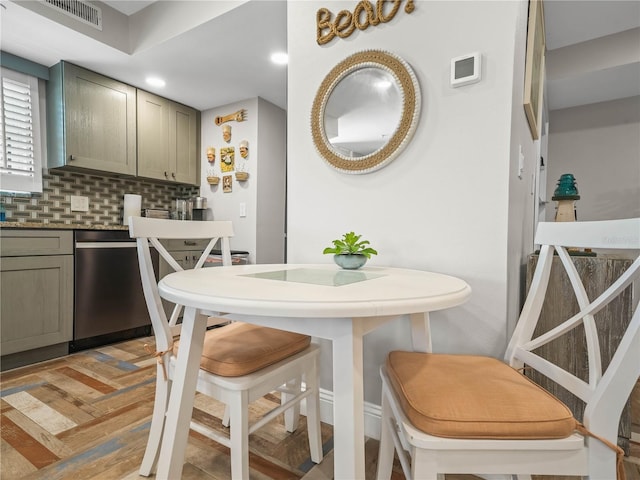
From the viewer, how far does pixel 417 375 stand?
2.88ft

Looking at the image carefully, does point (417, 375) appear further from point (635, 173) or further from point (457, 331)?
point (635, 173)

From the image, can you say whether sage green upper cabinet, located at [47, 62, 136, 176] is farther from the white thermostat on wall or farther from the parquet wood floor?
the white thermostat on wall

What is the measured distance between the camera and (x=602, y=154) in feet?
10.8

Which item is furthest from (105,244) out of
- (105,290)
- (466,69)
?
(466,69)

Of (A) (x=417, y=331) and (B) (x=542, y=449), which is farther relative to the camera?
(A) (x=417, y=331)

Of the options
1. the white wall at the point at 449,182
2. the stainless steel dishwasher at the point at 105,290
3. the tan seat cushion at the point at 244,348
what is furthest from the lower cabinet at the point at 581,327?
the stainless steel dishwasher at the point at 105,290

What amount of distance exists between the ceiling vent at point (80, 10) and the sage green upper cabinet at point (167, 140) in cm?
78

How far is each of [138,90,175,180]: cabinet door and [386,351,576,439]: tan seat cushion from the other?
3.01 m

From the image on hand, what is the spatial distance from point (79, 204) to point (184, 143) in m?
1.11

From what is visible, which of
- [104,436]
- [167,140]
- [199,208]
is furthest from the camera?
[199,208]

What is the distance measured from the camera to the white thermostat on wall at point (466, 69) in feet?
4.10

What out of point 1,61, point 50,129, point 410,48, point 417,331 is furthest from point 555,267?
point 1,61

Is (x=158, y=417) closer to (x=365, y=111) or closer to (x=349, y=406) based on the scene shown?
(x=349, y=406)

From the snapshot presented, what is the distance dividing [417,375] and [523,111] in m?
1.27
